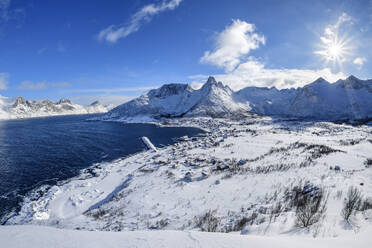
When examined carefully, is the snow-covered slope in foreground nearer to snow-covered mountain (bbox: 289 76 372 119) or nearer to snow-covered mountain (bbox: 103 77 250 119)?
snow-covered mountain (bbox: 103 77 250 119)

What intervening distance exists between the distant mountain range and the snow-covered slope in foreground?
121735 millimetres

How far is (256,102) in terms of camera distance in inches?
6344

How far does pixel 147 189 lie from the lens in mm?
13750

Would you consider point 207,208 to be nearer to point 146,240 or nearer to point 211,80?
point 146,240

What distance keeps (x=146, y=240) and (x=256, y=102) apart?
17547 cm

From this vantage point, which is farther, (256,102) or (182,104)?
(182,104)

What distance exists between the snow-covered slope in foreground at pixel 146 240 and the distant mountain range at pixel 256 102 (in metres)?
122

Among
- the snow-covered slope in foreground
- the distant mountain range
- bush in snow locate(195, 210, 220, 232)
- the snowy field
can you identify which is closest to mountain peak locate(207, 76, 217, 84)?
the distant mountain range

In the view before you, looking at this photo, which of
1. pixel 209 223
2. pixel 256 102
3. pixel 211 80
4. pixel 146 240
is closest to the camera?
pixel 146 240

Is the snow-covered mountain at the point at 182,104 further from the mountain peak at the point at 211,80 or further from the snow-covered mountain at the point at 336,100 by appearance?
the snow-covered mountain at the point at 336,100

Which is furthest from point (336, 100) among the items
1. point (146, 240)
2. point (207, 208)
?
point (146, 240)

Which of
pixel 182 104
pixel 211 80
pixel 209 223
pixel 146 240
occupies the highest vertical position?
pixel 211 80

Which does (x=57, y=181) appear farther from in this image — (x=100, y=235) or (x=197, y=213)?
(x=100, y=235)

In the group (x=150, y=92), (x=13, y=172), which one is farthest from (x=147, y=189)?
(x=150, y=92)
